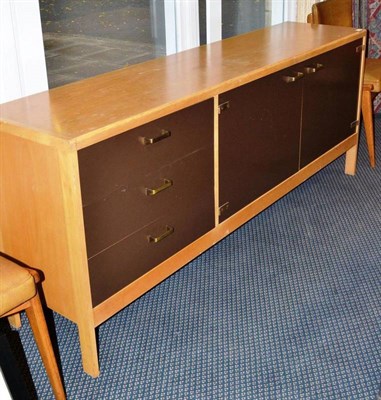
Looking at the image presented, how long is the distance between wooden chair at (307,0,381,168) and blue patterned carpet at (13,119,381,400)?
0.58m

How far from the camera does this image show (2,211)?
207 centimetres

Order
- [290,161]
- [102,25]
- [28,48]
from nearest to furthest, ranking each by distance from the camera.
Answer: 1. [28,48]
2. [290,161]
3. [102,25]

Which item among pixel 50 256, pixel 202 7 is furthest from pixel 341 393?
pixel 202 7

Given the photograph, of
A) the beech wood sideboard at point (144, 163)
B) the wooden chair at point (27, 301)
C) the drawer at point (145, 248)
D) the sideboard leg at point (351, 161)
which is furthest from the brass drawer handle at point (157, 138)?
the sideboard leg at point (351, 161)

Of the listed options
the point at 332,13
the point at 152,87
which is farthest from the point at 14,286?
the point at 332,13

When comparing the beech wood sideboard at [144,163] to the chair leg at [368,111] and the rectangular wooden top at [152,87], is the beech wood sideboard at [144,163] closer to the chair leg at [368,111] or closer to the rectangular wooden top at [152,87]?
the rectangular wooden top at [152,87]

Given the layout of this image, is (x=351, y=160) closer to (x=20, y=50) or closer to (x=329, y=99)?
(x=329, y=99)

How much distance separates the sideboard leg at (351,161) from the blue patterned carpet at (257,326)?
1.48 feet

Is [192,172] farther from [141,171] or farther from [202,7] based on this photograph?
[202,7]

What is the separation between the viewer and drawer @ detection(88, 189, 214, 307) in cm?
198

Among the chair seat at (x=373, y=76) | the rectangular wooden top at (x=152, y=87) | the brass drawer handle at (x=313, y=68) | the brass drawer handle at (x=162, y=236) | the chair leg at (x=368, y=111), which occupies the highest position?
the rectangular wooden top at (x=152, y=87)

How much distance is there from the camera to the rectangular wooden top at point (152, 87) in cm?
187

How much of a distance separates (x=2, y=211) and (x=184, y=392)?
30.6 inches

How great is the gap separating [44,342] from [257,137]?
1133 millimetres
